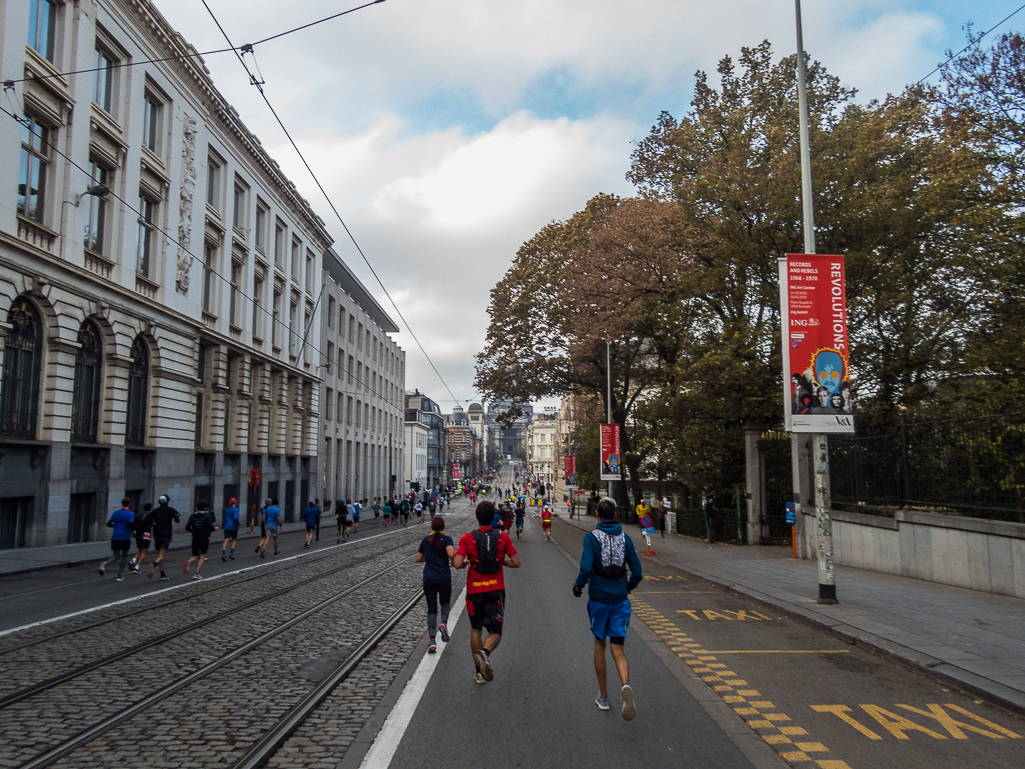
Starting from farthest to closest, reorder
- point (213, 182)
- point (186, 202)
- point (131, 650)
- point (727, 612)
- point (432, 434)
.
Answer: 1. point (432, 434)
2. point (213, 182)
3. point (186, 202)
4. point (727, 612)
5. point (131, 650)

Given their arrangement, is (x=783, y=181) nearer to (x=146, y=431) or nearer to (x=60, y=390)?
(x=60, y=390)

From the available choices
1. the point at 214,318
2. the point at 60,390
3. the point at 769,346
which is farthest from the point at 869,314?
the point at 214,318

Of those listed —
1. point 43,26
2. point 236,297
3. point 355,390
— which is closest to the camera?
point 43,26

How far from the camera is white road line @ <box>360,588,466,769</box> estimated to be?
4.82 meters

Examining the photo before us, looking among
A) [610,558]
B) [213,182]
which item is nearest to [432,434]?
[213,182]

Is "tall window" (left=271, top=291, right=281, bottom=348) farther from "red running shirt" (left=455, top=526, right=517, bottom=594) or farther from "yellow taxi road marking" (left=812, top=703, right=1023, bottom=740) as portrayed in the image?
"yellow taxi road marking" (left=812, top=703, right=1023, bottom=740)

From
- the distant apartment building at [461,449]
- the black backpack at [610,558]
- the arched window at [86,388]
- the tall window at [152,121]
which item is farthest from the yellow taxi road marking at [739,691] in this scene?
the distant apartment building at [461,449]

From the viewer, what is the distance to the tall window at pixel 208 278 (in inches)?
1303

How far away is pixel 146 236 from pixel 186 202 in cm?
337

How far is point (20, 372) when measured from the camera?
20.1m

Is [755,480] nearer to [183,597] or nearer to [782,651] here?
[782,651]

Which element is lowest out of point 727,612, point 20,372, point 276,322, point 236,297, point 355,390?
point 727,612

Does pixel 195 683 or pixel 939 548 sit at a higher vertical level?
pixel 939 548

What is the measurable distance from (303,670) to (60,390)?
1803 cm
